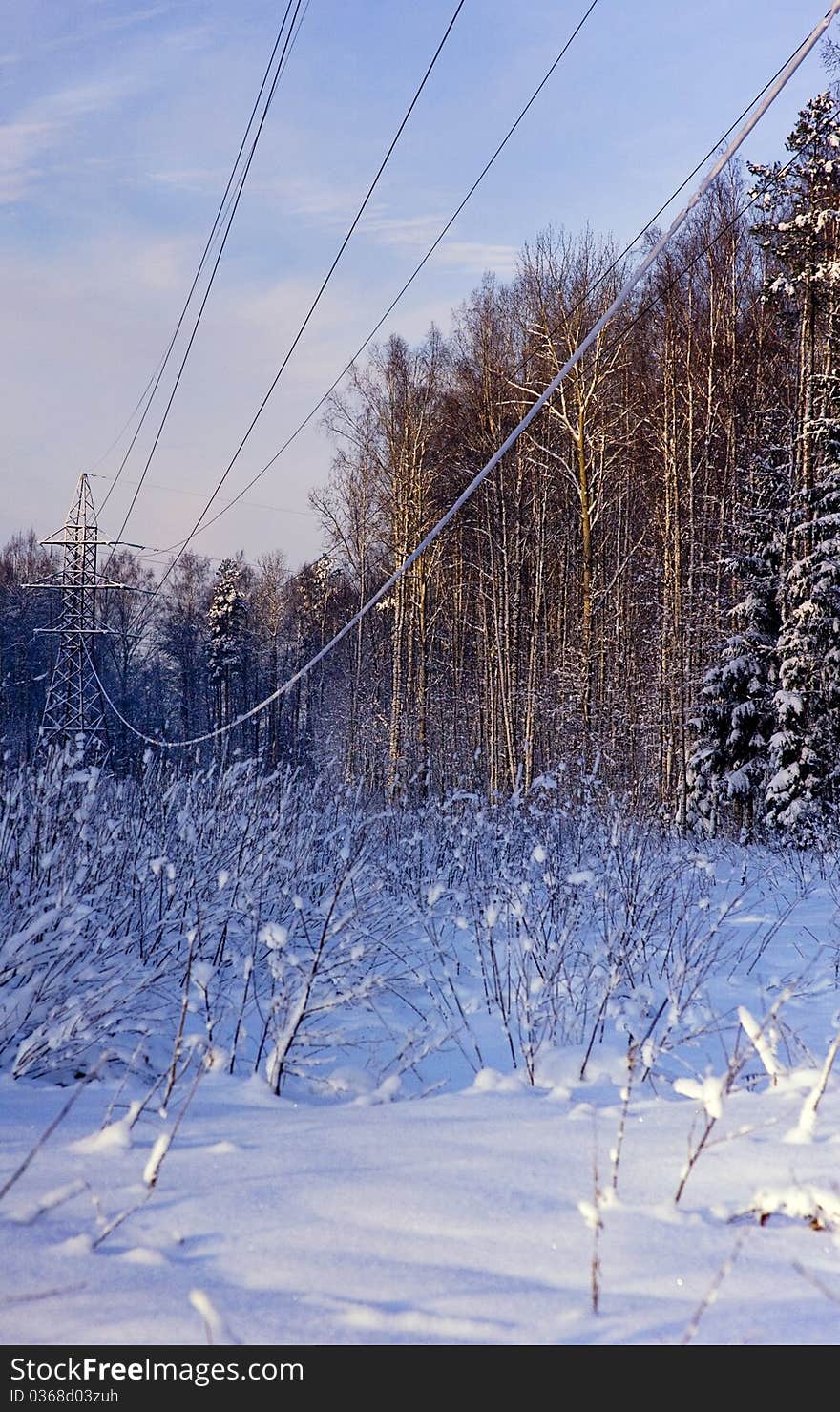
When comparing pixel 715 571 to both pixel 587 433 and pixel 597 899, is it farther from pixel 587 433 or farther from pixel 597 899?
pixel 597 899

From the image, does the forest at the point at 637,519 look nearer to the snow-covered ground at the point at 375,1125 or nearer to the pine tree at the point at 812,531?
the pine tree at the point at 812,531

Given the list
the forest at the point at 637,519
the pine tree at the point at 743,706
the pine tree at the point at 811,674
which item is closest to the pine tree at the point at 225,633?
the forest at the point at 637,519

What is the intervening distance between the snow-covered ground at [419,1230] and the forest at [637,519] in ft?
20.2

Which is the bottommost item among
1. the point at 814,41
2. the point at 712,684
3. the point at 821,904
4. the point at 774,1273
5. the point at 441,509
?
the point at 821,904

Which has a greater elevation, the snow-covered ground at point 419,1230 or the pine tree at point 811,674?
the pine tree at point 811,674

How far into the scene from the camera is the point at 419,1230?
2066 mm

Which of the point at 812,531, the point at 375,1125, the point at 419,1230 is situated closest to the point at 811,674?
the point at 812,531

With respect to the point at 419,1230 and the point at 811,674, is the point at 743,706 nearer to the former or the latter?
the point at 811,674

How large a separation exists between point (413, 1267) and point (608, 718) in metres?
16.1

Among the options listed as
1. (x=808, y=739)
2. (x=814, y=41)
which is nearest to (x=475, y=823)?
(x=814, y=41)

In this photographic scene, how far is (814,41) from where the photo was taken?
290cm

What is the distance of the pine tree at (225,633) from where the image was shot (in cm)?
4066

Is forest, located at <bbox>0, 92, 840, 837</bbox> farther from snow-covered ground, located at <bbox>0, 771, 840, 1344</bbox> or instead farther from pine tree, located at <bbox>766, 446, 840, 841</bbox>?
snow-covered ground, located at <bbox>0, 771, 840, 1344</bbox>

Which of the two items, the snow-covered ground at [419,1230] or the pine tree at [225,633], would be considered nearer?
the snow-covered ground at [419,1230]
